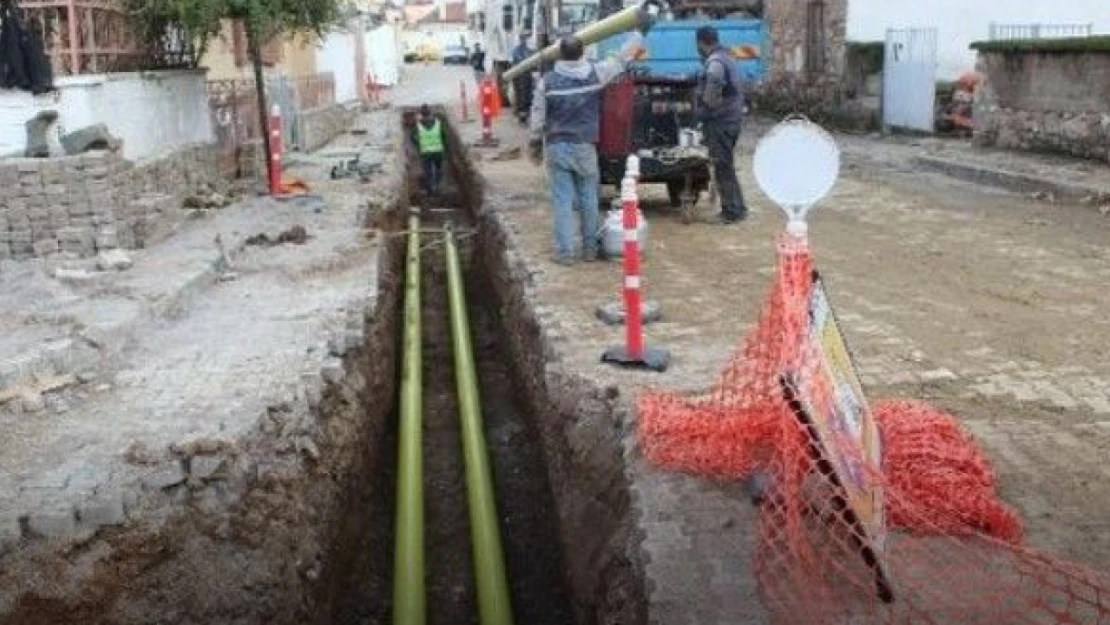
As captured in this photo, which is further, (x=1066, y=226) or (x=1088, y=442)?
(x=1066, y=226)

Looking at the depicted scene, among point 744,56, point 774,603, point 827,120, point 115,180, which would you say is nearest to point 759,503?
point 774,603

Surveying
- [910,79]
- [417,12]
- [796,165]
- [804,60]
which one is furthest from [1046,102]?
[417,12]

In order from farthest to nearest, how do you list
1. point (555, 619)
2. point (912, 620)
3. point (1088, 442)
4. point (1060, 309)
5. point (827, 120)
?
1. point (827, 120)
2. point (1060, 309)
3. point (555, 619)
4. point (1088, 442)
5. point (912, 620)

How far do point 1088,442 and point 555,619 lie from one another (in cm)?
268

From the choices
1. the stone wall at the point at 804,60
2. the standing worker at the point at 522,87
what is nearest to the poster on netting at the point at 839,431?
the standing worker at the point at 522,87

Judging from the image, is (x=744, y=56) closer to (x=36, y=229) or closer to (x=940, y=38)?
(x=940, y=38)

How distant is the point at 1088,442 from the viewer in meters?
5.20

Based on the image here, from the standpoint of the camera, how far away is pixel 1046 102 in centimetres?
1530

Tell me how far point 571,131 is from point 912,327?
3.13 metres

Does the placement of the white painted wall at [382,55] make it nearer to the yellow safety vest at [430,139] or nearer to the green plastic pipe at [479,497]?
the yellow safety vest at [430,139]

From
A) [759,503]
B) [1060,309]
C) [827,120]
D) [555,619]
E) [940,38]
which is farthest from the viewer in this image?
[827,120]

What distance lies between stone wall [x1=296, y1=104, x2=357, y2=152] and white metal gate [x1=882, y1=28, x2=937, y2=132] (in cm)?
1003

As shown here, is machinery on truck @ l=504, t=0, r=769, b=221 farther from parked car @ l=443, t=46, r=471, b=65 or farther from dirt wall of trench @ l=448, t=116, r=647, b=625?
parked car @ l=443, t=46, r=471, b=65

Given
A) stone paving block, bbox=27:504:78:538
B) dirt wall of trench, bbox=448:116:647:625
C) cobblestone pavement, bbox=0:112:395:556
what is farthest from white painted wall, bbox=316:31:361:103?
stone paving block, bbox=27:504:78:538
